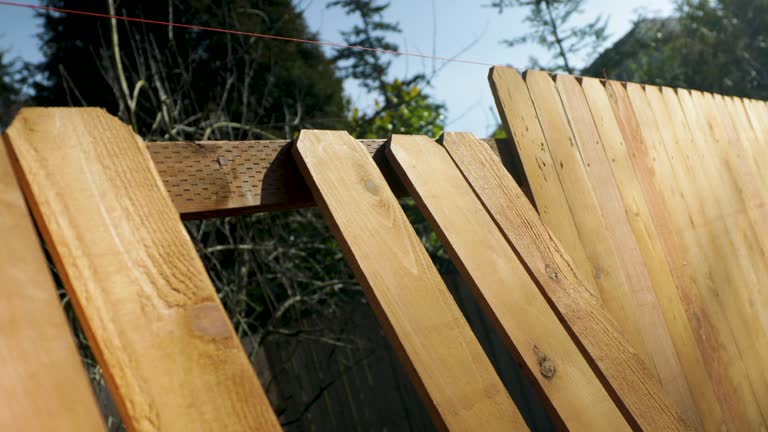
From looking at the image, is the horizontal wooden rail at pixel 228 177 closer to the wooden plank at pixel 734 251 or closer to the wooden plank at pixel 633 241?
the wooden plank at pixel 633 241

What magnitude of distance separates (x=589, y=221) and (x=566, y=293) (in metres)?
0.41

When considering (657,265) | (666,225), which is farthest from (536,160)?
(666,225)

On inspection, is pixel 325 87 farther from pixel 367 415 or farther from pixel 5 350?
pixel 5 350

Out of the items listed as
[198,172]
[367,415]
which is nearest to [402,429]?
[367,415]

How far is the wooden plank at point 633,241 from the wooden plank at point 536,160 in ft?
0.57

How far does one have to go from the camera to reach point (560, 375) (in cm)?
156

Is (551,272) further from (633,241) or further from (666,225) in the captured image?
(666,225)

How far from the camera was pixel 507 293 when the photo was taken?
1.62 meters

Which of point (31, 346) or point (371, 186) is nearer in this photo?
point (31, 346)

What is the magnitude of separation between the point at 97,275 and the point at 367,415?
17.5 ft

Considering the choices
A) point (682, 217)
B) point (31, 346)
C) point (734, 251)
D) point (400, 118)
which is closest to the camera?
point (31, 346)

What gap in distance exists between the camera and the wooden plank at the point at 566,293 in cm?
166

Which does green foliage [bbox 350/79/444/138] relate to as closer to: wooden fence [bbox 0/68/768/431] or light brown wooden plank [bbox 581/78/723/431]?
wooden fence [bbox 0/68/768/431]

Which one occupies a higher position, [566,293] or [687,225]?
[687,225]
